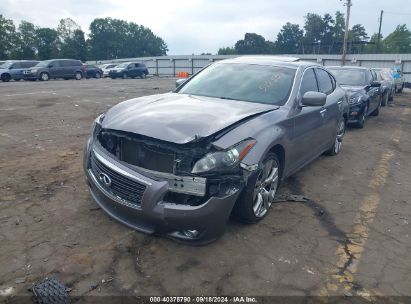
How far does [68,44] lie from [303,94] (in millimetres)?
90865

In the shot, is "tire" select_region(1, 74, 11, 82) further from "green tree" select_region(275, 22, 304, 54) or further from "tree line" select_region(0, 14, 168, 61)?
"green tree" select_region(275, 22, 304, 54)

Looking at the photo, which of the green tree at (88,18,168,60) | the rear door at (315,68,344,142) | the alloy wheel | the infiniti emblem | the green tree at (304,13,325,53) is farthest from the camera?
the green tree at (304,13,325,53)

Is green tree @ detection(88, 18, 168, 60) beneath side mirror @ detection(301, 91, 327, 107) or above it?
above

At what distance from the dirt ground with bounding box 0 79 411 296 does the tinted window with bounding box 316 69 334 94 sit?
1.41 m

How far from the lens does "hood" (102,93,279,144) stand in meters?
3.29

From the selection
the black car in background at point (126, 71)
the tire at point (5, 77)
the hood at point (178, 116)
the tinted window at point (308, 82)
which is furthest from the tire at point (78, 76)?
the hood at point (178, 116)

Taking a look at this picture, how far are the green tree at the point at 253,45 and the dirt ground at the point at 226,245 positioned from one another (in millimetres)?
101603

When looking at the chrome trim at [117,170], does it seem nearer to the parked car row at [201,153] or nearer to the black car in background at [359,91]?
the parked car row at [201,153]

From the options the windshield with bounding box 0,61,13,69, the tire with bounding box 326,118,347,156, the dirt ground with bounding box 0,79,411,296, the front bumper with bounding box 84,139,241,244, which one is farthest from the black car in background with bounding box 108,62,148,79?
the front bumper with bounding box 84,139,241,244

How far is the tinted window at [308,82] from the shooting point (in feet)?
16.2

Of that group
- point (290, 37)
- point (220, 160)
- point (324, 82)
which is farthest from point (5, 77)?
point (290, 37)

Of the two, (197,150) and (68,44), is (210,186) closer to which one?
(197,150)

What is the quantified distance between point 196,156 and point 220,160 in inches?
8.5

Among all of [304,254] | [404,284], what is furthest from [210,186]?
[404,284]
